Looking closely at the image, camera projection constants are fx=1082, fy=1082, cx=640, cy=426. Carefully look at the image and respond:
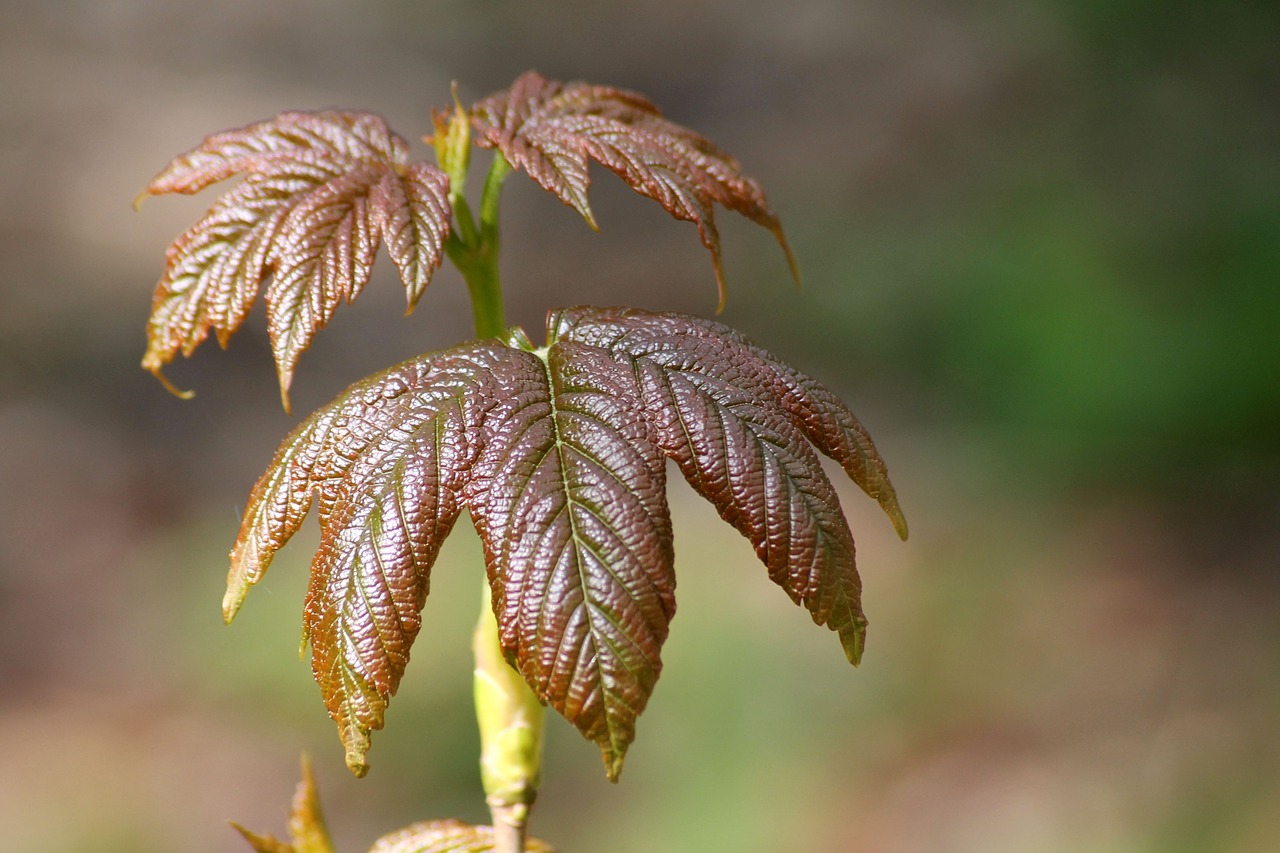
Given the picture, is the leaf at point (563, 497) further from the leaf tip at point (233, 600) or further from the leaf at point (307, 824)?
the leaf at point (307, 824)

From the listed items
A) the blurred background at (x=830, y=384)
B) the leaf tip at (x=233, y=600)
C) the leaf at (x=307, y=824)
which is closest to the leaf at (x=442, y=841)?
the leaf at (x=307, y=824)

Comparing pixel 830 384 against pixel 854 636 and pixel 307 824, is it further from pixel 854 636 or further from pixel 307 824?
pixel 854 636

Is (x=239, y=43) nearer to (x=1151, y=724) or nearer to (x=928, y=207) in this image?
(x=928, y=207)

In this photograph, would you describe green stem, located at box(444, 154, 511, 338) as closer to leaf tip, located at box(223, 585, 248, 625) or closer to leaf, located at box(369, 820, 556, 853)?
leaf tip, located at box(223, 585, 248, 625)

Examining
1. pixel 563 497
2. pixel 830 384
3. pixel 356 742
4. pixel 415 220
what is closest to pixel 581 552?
pixel 563 497

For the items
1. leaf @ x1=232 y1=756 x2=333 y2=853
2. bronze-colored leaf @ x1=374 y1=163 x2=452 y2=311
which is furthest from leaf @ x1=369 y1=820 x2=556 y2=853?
bronze-colored leaf @ x1=374 y1=163 x2=452 y2=311

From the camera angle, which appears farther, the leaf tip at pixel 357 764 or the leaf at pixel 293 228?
the leaf at pixel 293 228
